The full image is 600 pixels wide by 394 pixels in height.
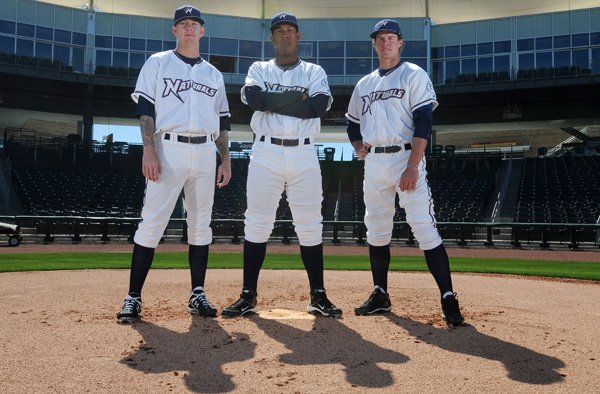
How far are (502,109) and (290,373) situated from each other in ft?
100.0

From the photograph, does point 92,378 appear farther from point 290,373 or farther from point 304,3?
point 304,3

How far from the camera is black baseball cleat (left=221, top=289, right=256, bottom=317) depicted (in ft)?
13.9

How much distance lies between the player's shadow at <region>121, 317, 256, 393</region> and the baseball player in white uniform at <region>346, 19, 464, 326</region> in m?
1.39

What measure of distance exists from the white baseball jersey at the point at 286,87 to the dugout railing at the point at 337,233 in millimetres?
12500

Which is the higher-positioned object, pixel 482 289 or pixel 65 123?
pixel 65 123

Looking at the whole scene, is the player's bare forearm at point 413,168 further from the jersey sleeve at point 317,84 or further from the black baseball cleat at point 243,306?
the black baseball cleat at point 243,306

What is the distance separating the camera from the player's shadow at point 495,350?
9.04 feet

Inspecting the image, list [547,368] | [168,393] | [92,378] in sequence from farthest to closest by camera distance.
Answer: [547,368] < [92,378] < [168,393]

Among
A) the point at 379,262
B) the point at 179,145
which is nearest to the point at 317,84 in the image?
the point at 179,145

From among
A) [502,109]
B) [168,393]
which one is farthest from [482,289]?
[502,109]

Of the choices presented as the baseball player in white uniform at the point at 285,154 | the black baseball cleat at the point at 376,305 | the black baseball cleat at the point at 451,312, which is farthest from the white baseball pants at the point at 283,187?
the black baseball cleat at the point at 451,312

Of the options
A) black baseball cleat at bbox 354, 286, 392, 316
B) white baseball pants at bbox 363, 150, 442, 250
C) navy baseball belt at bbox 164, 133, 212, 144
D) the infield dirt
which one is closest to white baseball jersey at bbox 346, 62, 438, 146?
white baseball pants at bbox 363, 150, 442, 250

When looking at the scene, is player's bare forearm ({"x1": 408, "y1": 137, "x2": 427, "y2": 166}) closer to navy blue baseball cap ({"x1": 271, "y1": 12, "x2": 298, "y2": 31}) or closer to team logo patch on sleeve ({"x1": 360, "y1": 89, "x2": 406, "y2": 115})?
team logo patch on sleeve ({"x1": 360, "y1": 89, "x2": 406, "y2": 115})

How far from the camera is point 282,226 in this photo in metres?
18.7
